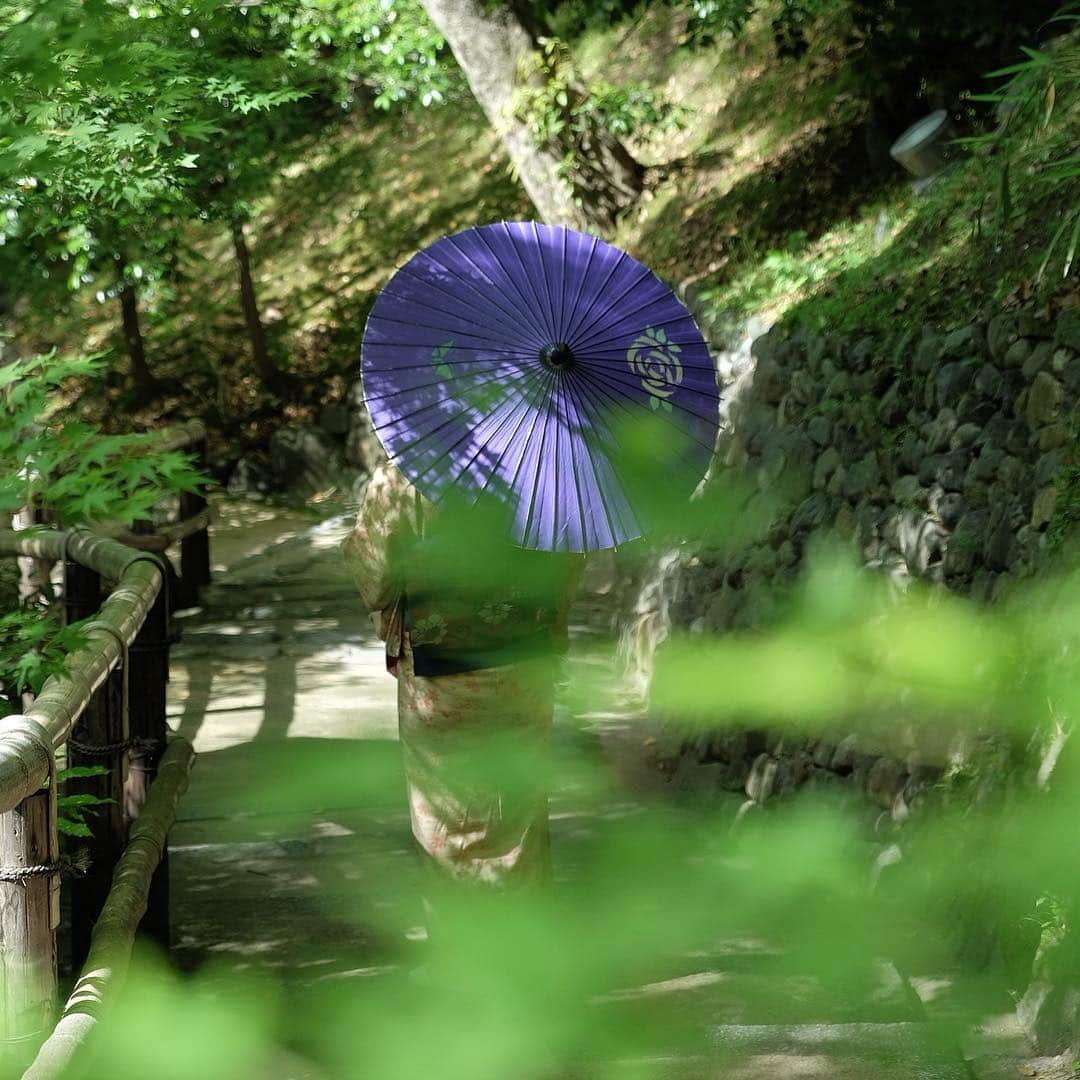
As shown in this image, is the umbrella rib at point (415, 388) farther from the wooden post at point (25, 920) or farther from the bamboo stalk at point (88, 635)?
the wooden post at point (25, 920)

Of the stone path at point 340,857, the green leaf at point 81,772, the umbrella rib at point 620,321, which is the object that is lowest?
the stone path at point 340,857

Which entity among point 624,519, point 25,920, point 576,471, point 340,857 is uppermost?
point 576,471

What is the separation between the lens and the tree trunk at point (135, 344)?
1380 cm

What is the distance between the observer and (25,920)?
229cm

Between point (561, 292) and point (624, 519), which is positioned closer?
point (624, 519)

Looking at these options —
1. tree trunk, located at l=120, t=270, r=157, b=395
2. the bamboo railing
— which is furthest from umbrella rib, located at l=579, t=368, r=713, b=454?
tree trunk, located at l=120, t=270, r=157, b=395

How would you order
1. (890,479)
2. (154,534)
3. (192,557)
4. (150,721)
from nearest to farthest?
(150,721)
(890,479)
(154,534)
(192,557)

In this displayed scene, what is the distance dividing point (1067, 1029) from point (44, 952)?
199 centimetres

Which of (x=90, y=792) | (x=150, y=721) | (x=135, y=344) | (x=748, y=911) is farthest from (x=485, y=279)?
(x=135, y=344)

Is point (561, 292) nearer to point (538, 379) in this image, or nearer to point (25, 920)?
point (538, 379)

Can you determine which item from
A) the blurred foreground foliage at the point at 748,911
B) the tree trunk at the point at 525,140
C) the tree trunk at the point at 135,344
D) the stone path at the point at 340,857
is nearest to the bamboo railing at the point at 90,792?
the blurred foreground foliage at the point at 748,911

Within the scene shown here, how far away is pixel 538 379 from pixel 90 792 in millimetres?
1355

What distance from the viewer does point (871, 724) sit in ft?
14.9

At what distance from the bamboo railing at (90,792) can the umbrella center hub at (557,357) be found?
0.93m
